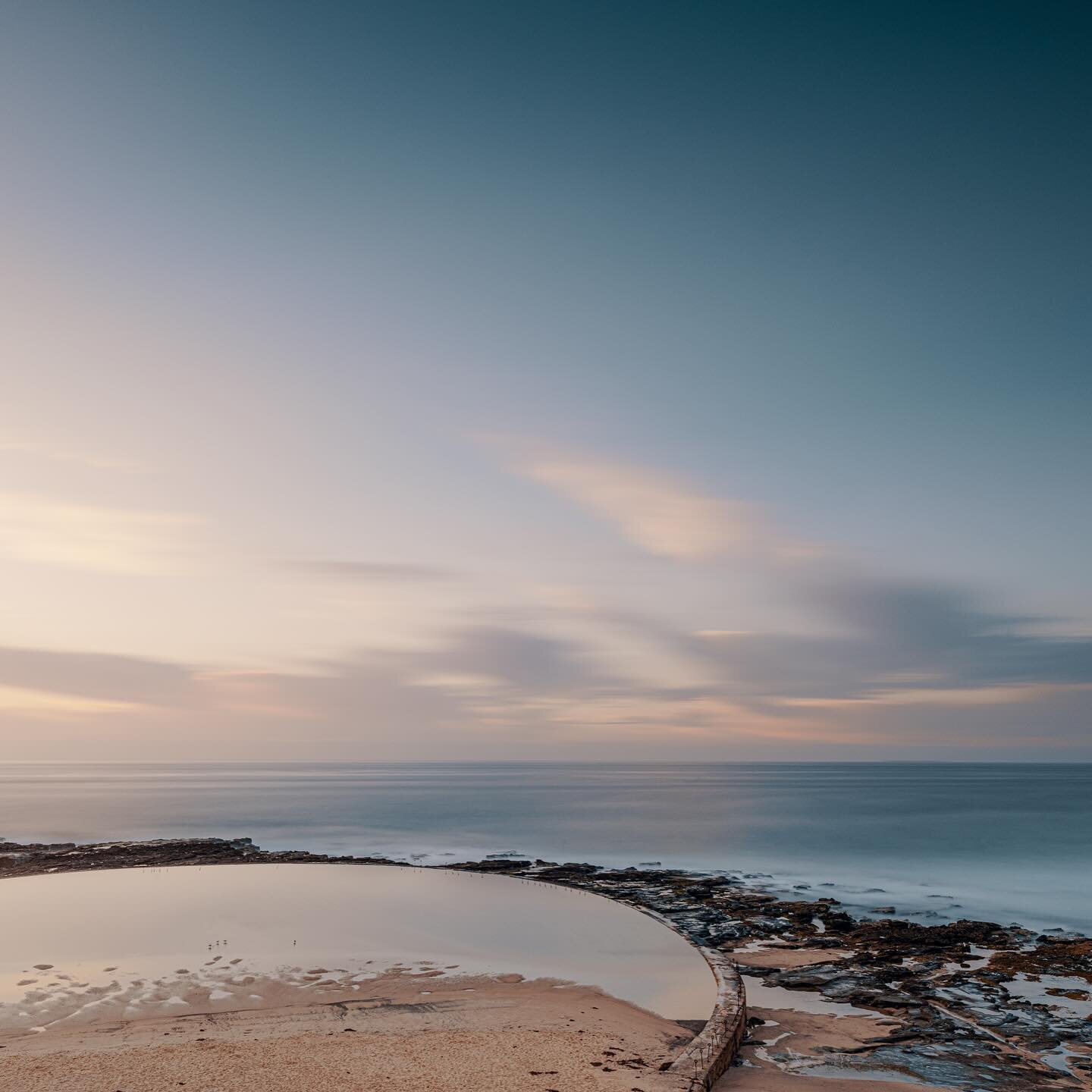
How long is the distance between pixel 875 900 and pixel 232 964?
86.6ft

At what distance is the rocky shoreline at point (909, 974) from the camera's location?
1567cm

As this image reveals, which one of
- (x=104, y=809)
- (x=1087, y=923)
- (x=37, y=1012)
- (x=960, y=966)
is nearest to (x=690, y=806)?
(x=104, y=809)

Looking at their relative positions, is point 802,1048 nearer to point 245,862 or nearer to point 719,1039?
point 719,1039

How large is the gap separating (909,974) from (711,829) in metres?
50.7

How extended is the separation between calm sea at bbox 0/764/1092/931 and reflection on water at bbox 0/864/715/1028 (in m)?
14.2

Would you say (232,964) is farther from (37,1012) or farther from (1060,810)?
(1060,810)

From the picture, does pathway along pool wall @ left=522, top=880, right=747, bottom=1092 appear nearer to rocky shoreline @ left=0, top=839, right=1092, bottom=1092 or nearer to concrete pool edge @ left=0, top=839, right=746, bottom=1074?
concrete pool edge @ left=0, top=839, right=746, bottom=1074

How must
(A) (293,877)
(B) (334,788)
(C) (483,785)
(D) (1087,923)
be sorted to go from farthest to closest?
1. (C) (483,785)
2. (B) (334,788)
3. (A) (293,877)
4. (D) (1087,923)

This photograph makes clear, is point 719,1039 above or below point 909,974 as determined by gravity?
above

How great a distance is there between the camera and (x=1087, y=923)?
3197cm

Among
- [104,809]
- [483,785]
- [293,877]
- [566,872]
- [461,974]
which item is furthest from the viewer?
[483,785]

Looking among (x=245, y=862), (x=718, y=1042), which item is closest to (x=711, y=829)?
(x=245, y=862)

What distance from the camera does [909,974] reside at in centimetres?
2144

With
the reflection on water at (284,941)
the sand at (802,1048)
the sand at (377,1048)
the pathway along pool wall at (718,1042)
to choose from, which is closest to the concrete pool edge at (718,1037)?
the pathway along pool wall at (718,1042)
